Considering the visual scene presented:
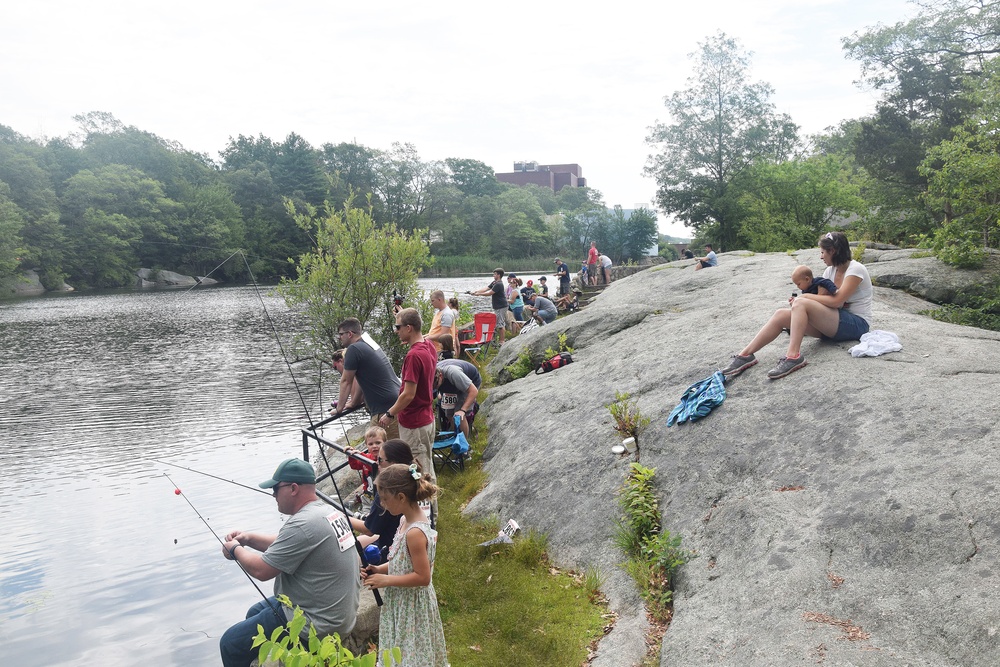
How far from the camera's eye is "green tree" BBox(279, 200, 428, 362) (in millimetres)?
14164

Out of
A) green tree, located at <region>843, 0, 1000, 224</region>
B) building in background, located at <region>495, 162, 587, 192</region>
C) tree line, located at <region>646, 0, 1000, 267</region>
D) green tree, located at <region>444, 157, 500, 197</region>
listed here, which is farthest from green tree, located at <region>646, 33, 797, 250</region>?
building in background, located at <region>495, 162, 587, 192</region>

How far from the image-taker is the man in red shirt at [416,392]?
6.17 metres

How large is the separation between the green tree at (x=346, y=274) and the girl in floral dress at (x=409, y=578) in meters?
10.5

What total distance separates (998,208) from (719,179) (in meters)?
33.9

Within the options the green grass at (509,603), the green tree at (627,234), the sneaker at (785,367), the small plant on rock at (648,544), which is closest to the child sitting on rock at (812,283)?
the sneaker at (785,367)

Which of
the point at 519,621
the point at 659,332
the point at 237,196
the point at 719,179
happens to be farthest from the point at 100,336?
the point at 237,196

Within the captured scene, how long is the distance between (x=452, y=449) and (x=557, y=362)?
2.62m

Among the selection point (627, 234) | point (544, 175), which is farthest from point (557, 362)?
point (544, 175)

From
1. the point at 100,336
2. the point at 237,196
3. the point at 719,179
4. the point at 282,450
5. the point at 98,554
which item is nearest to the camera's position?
the point at 98,554

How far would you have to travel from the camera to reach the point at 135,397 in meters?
17.6

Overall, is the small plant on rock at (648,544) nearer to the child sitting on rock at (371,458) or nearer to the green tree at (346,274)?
the child sitting on rock at (371,458)

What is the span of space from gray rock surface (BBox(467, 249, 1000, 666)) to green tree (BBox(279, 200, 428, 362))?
6.74 metres

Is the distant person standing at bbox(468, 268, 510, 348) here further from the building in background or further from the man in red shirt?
the building in background

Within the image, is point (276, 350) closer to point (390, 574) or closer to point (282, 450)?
point (282, 450)
